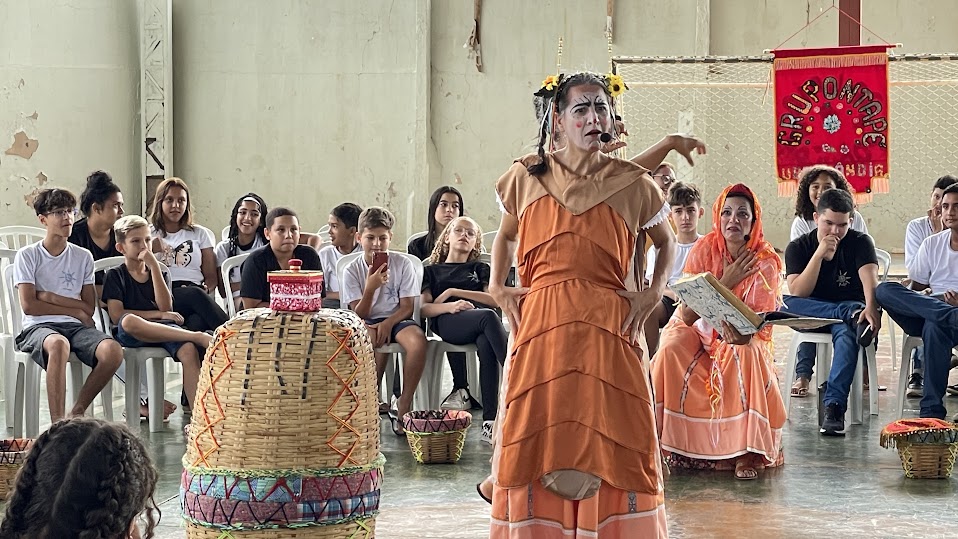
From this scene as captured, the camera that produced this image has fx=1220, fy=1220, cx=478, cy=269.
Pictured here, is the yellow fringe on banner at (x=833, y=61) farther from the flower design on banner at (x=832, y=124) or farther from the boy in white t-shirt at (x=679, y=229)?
the boy in white t-shirt at (x=679, y=229)

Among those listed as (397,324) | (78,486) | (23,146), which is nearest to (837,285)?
(397,324)

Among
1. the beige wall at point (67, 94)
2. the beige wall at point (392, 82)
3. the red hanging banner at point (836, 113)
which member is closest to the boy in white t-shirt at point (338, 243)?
the red hanging banner at point (836, 113)

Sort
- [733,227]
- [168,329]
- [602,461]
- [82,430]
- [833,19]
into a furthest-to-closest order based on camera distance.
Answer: [833,19], [168,329], [733,227], [602,461], [82,430]

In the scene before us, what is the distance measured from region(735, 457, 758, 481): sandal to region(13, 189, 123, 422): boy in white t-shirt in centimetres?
273

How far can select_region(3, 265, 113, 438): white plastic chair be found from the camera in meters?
5.47

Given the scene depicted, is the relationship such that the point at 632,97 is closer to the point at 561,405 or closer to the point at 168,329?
the point at 168,329

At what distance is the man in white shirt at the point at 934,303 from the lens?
5715 millimetres

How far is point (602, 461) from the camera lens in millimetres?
3166

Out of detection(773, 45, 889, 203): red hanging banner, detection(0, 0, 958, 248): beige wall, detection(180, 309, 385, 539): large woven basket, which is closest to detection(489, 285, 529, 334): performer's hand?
detection(180, 309, 385, 539): large woven basket

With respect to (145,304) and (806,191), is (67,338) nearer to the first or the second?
Result: (145,304)

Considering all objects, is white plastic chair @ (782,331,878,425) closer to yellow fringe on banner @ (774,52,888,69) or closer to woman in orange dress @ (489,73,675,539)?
woman in orange dress @ (489,73,675,539)

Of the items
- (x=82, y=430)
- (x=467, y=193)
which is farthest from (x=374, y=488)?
(x=467, y=193)

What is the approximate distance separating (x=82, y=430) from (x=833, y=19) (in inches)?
397

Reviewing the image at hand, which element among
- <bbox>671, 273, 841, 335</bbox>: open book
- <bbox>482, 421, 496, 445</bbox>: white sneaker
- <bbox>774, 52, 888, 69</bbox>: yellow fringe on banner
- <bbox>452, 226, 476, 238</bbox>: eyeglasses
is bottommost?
<bbox>482, 421, 496, 445</bbox>: white sneaker
